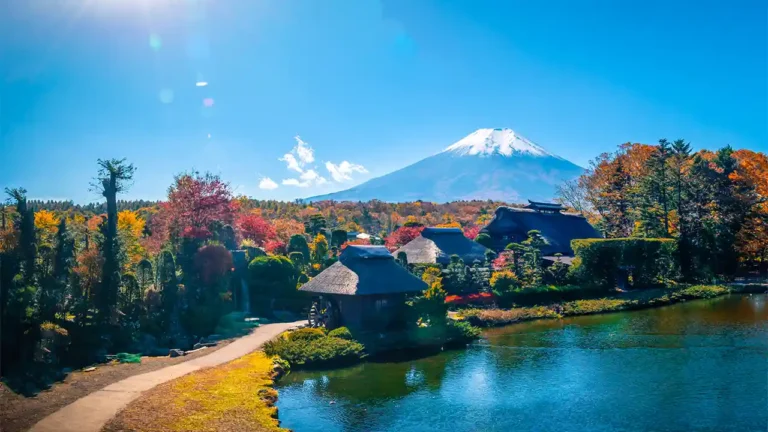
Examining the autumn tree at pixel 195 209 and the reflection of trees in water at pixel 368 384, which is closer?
the reflection of trees in water at pixel 368 384

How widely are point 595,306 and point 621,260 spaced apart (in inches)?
310

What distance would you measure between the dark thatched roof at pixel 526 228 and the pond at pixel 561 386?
63.7ft

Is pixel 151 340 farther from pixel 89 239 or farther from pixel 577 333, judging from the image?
pixel 577 333

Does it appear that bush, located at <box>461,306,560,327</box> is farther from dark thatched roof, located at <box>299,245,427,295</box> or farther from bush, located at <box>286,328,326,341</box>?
bush, located at <box>286,328,326,341</box>

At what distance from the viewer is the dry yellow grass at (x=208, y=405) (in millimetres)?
12570

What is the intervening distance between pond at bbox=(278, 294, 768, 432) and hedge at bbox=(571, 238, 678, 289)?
11573 mm

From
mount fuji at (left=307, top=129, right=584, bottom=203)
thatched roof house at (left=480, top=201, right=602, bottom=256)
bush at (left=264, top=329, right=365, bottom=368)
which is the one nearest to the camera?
bush at (left=264, top=329, right=365, bottom=368)

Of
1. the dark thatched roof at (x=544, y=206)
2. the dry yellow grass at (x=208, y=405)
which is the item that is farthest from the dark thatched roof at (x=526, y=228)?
the dry yellow grass at (x=208, y=405)

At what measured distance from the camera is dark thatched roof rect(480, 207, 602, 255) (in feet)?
144

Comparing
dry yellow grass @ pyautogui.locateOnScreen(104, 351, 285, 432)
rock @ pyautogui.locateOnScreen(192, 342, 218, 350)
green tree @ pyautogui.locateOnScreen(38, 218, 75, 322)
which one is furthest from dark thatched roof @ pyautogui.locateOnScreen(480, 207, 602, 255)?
green tree @ pyautogui.locateOnScreen(38, 218, 75, 322)

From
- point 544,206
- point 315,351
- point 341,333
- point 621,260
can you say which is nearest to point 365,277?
point 341,333

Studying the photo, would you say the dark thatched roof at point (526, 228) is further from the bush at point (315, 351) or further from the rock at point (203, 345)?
the rock at point (203, 345)

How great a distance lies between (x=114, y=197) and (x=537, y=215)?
34255mm

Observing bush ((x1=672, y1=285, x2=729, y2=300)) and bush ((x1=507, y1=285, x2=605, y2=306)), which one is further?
bush ((x1=672, y1=285, x2=729, y2=300))
